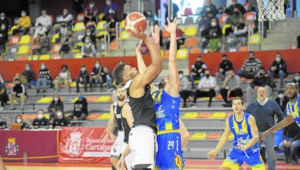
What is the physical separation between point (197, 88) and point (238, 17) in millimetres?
3806

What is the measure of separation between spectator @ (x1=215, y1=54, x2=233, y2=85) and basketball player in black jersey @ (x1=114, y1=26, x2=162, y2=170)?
1339cm

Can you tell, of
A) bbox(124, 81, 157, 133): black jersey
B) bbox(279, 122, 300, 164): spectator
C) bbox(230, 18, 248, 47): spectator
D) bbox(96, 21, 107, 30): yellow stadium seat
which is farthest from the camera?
bbox(96, 21, 107, 30): yellow stadium seat

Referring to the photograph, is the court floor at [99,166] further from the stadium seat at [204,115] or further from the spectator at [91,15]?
the spectator at [91,15]

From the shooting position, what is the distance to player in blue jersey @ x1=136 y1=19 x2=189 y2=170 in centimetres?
658

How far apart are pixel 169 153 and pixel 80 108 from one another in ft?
45.7

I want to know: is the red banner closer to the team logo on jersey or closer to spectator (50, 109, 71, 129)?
the team logo on jersey

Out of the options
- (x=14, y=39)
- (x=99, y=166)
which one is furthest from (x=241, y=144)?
(x=14, y=39)

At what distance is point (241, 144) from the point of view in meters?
9.02

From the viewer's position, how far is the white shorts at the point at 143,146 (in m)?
6.30

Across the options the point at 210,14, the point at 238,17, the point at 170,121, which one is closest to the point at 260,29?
the point at 238,17

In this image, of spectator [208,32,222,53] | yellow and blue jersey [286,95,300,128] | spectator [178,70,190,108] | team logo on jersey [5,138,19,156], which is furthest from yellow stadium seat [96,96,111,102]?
yellow and blue jersey [286,95,300,128]

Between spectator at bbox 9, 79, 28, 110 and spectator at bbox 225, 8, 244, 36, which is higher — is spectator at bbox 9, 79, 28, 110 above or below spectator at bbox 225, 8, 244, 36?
below

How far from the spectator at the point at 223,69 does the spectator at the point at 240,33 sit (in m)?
1.77

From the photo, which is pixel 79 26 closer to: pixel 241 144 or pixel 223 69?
pixel 223 69
